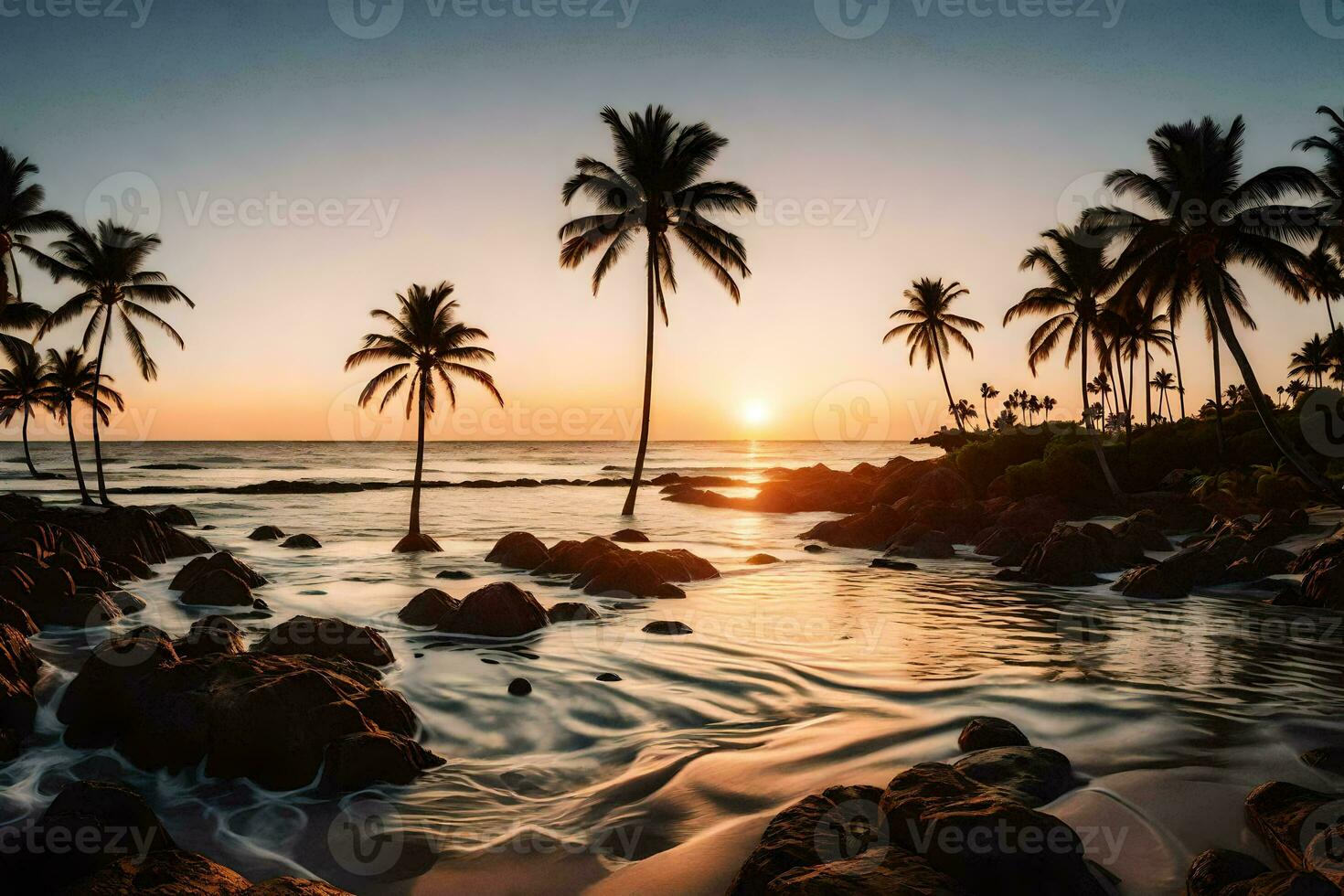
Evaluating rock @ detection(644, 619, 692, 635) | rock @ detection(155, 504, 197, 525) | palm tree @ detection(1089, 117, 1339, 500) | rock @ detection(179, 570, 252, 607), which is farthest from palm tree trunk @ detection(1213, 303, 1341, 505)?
rock @ detection(155, 504, 197, 525)

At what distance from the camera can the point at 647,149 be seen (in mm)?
25812

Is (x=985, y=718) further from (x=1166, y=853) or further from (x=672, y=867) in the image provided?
(x=672, y=867)

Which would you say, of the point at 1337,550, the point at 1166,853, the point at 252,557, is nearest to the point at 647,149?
the point at 252,557

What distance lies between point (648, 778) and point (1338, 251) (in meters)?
30.3

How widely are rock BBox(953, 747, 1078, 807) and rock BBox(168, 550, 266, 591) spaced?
12258mm

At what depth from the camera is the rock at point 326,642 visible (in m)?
7.87

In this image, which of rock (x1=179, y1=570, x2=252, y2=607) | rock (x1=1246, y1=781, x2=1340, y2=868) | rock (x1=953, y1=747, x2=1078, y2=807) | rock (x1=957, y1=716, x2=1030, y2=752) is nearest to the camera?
rock (x1=1246, y1=781, x2=1340, y2=868)

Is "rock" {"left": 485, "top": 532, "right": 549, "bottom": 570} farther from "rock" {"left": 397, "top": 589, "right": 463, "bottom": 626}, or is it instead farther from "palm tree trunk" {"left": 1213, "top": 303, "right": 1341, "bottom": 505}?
"palm tree trunk" {"left": 1213, "top": 303, "right": 1341, "bottom": 505}

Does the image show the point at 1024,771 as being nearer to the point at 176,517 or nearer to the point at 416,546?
the point at 416,546

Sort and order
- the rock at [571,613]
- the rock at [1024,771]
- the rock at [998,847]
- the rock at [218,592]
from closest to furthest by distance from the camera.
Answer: the rock at [998,847] → the rock at [1024,771] → the rock at [571,613] → the rock at [218,592]

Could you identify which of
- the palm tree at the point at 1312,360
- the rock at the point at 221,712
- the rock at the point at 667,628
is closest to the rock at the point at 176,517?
the rock at the point at 667,628

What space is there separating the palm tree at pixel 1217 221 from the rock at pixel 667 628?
58.9ft

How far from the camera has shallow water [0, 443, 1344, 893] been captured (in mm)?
4414

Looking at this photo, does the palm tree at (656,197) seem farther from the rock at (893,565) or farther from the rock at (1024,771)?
the rock at (1024,771)
